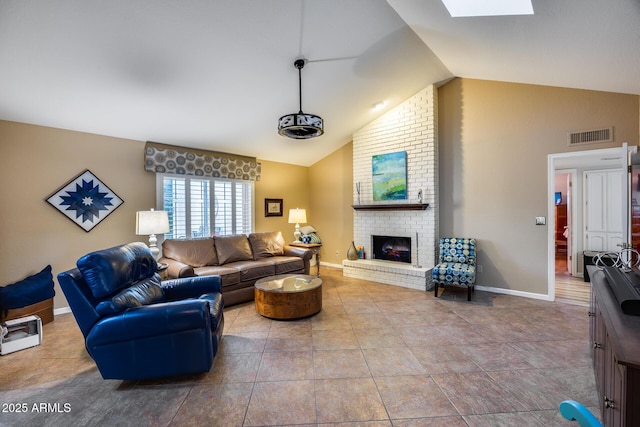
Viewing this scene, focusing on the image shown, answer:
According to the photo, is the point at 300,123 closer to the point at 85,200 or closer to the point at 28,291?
the point at 85,200

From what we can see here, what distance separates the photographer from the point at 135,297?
240 centimetres

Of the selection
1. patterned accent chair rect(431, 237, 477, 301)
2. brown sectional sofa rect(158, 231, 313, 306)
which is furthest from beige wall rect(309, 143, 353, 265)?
patterned accent chair rect(431, 237, 477, 301)

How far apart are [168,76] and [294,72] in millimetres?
1449

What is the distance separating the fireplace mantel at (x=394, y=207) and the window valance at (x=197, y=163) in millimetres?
2220

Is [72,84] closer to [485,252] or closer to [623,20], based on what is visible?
[623,20]

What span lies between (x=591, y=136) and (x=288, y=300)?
433 centimetres

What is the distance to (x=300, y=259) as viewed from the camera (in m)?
4.87

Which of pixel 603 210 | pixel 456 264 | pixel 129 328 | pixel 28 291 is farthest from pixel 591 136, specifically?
pixel 28 291

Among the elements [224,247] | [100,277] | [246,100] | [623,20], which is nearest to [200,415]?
[100,277]

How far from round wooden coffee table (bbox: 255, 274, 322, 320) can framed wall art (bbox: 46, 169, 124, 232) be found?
2.45 metres

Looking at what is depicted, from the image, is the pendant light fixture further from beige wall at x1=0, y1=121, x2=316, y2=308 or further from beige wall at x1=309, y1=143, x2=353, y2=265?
beige wall at x1=309, y1=143, x2=353, y2=265

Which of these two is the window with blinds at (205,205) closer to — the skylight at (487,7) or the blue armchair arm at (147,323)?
the blue armchair arm at (147,323)

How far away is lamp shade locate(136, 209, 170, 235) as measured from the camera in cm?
366

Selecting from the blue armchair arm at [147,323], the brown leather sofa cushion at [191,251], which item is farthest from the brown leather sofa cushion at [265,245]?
the blue armchair arm at [147,323]
